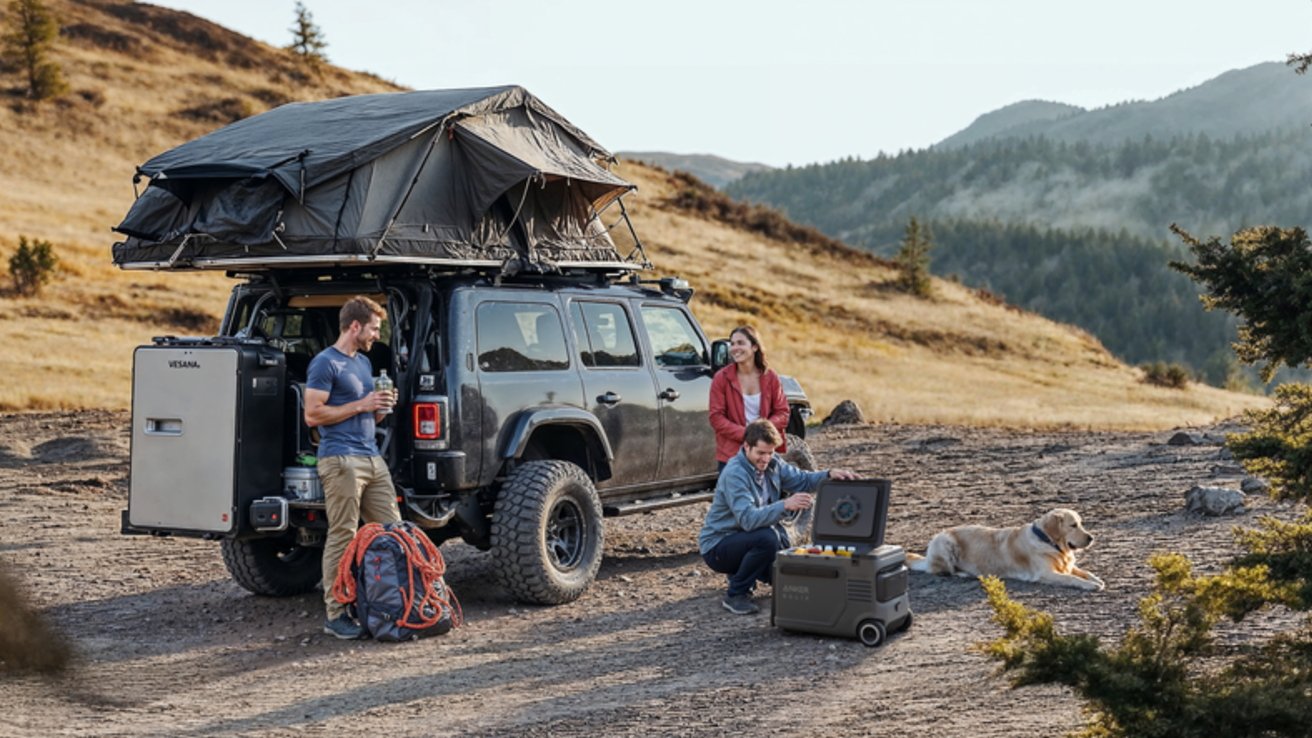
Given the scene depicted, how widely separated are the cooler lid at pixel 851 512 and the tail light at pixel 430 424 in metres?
2.33

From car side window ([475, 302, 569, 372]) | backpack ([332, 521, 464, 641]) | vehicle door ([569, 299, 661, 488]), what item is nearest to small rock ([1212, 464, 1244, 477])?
vehicle door ([569, 299, 661, 488])

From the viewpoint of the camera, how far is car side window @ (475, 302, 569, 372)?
337 inches

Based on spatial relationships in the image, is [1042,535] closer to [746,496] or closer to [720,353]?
[746,496]

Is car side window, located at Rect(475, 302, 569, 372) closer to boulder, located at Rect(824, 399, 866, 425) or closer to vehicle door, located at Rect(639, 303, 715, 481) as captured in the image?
vehicle door, located at Rect(639, 303, 715, 481)

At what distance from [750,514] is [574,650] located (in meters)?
1.39

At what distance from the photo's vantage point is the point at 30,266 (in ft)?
103

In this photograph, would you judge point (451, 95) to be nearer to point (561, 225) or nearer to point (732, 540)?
point (561, 225)

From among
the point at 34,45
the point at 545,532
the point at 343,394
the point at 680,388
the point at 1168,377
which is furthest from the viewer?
the point at 34,45

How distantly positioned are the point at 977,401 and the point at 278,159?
2747cm

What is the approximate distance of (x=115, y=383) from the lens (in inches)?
961

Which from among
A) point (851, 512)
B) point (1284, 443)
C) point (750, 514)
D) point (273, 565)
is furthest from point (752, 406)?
point (1284, 443)

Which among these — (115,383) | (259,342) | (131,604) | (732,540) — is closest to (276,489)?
(259,342)

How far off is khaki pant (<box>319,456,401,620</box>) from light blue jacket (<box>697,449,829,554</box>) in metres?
1.99

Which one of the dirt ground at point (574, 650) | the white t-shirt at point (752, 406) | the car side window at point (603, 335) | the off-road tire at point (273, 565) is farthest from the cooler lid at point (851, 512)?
the off-road tire at point (273, 565)
